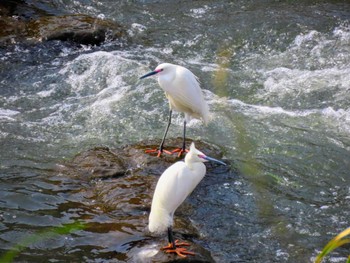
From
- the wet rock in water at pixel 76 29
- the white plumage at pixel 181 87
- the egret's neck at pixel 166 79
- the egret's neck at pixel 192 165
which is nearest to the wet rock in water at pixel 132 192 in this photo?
the white plumage at pixel 181 87

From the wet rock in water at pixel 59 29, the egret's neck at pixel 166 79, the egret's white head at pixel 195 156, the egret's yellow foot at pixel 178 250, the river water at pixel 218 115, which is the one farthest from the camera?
the wet rock in water at pixel 59 29

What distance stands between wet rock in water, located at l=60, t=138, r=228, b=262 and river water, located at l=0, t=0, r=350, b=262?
12 centimetres

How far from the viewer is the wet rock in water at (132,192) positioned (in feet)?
12.4

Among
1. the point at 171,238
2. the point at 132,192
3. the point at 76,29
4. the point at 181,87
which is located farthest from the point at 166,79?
the point at 76,29

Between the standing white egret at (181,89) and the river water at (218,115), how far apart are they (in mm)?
561

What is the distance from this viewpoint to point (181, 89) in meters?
4.96

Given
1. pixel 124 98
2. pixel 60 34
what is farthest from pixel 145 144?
pixel 60 34

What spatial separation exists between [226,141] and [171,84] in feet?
3.71

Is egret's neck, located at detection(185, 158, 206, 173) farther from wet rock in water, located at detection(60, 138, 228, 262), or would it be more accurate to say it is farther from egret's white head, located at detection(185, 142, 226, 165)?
wet rock in water, located at detection(60, 138, 228, 262)

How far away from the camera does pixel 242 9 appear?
29.5 ft

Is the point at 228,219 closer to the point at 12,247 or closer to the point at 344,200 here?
the point at 344,200

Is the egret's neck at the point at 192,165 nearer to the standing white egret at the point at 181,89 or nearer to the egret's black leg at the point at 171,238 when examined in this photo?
the egret's black leg at the point at 171,238

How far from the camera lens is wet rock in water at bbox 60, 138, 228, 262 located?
3.78 m

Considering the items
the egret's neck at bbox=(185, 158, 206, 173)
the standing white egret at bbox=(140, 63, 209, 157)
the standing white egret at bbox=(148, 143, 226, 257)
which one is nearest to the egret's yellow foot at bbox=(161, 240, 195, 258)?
the standing white egret at bbox=(148, 143, 226, 257)
